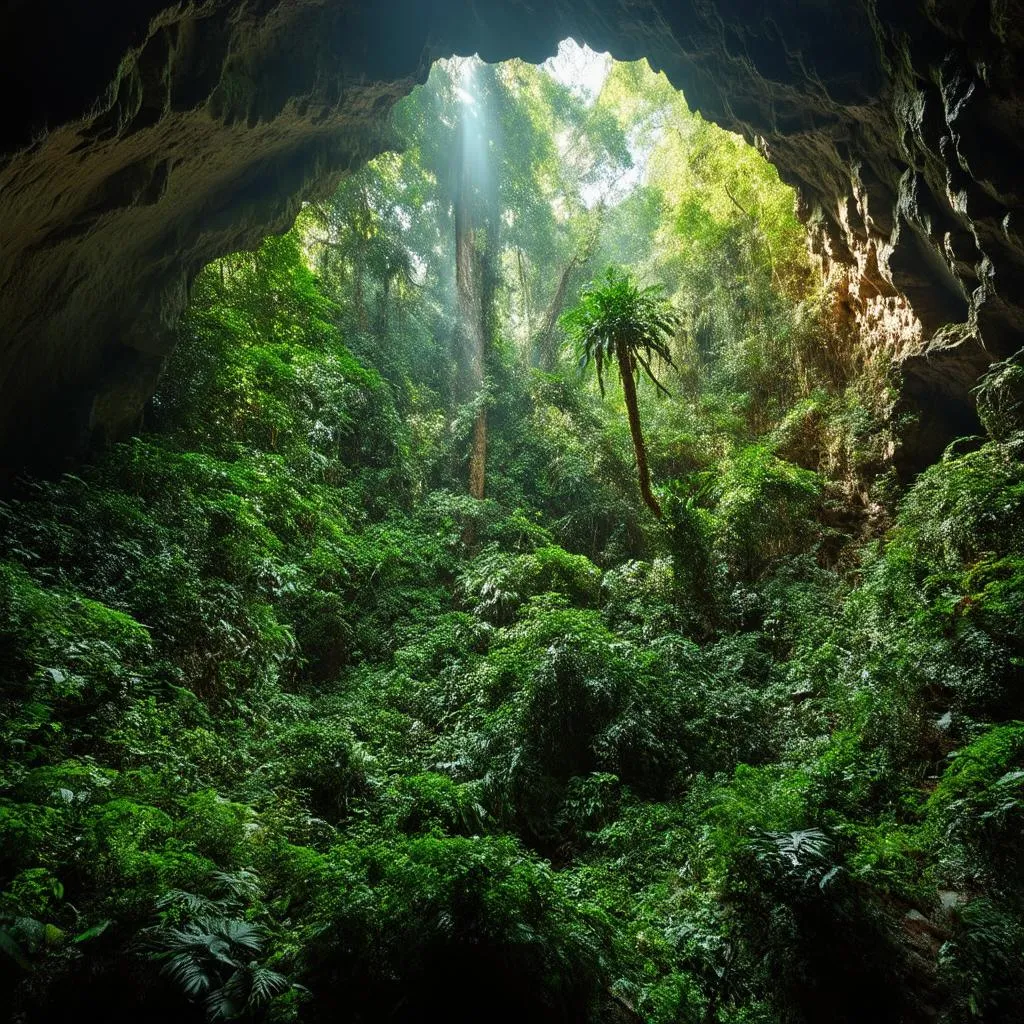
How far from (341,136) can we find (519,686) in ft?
31.3

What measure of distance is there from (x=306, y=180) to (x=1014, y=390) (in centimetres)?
1110

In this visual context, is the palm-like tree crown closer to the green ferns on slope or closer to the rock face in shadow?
the green ferns on slope

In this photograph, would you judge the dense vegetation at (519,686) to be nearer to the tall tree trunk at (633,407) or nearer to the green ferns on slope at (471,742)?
the green ferns on slope at (471,742)

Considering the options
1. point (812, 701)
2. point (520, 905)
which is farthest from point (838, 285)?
point (520, 905)

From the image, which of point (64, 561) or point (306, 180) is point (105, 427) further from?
point (306, 180)

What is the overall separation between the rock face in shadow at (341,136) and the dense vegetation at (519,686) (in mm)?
1277

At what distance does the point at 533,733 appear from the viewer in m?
7.06

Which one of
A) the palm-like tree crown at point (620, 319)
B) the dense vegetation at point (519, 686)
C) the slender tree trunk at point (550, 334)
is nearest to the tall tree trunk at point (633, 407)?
the palm-like tree crown at point (620, 319)

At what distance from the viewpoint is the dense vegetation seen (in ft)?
9.59

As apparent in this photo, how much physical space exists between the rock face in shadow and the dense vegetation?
1277mm

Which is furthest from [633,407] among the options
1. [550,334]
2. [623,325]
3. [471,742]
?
[550,334]

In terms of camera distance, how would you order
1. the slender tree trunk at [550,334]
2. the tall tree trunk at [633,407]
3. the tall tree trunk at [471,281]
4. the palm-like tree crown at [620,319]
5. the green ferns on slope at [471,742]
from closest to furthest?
the green ferns on slope at [471,742]
the palm-like tree crown at [620,319]
the tall tree trunk at [633,407]
the tall tree trunk at [471,281]
the slender tree trunk at [550,334]

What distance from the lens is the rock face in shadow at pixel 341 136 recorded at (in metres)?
4.89

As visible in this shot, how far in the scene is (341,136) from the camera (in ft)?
31.4
